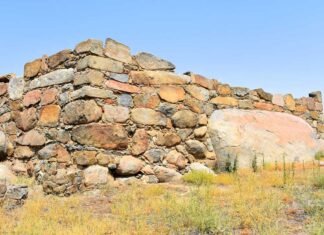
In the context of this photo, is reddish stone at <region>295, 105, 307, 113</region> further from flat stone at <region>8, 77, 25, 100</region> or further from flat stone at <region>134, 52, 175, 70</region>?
flat stone at <region>8, 77, 25, 100</region>

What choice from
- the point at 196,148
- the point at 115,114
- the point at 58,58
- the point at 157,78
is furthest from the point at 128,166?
the point at 58,58

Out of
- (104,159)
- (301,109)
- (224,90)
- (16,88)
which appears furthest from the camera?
(301,109)

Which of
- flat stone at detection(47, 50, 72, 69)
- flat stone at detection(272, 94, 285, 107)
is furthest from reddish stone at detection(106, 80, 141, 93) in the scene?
flat stone at detection(272, 94, 285, 107)

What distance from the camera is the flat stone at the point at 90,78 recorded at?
6113 millimetres

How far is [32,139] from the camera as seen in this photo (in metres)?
6.94

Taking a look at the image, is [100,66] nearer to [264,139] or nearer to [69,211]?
[69,211]

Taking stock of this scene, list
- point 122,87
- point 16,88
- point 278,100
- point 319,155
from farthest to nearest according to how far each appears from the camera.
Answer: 1. point 278,100
2. point 319,155
3. point 16,88
4. point 122,87

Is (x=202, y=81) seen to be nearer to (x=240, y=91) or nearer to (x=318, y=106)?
(x=240, y=91)

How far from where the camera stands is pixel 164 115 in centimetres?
694

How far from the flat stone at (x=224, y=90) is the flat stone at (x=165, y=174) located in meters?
2.28

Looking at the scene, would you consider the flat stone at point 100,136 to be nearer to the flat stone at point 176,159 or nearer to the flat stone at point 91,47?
the flat stone at point 176,159

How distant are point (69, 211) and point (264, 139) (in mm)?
4976

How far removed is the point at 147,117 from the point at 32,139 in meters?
2.02

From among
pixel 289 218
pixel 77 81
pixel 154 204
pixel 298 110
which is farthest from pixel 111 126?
pixel 298 110
